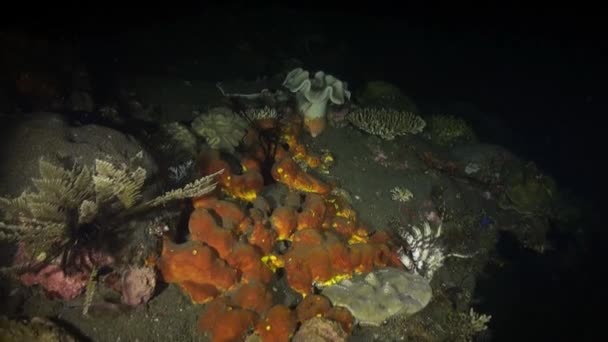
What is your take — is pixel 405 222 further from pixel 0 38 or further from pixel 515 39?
pixel 515 39

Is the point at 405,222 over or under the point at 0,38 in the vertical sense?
under

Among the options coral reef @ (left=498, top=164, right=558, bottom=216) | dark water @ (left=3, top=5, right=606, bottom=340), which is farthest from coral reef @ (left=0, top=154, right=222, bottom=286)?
coral reef @ (left=498, top=164, right=558, bottom=216)

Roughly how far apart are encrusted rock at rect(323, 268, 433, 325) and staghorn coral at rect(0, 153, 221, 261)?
255cm

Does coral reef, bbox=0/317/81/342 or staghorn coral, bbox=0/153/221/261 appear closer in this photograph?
coral reef, bbox=0/317/81/342

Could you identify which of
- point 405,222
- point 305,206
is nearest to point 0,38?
point 305,206

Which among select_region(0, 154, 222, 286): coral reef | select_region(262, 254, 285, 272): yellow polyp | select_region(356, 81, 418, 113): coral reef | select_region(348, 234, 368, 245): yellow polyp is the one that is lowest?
select_region(356, 81, 418, 113): coral reef

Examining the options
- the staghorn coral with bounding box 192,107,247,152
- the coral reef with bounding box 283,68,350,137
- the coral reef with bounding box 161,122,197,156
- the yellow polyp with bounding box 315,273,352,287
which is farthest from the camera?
the coral reef with bounding box 283,68,350,137

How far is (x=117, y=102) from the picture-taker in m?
8.12

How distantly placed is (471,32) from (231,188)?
34.9 meters

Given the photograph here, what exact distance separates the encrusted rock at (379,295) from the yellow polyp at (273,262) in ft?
2.34

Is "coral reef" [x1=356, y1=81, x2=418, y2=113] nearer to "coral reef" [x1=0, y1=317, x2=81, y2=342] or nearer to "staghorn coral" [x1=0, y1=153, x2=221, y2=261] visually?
"staghorn coral" [x1=0, y1=153, x2=221, y2=261]

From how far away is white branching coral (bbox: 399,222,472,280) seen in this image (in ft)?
20.3

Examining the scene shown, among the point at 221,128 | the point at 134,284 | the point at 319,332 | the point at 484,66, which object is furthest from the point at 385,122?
the point at 484,66

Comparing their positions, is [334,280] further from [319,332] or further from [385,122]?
[385,122]
